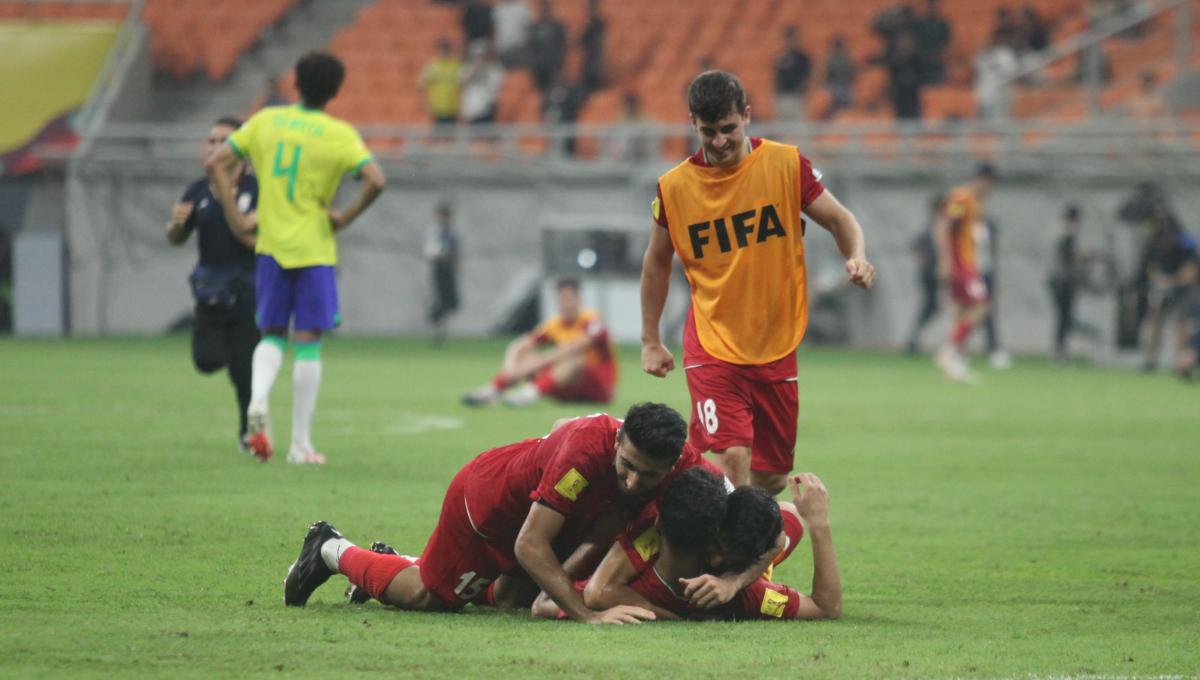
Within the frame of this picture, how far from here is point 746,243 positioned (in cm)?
759

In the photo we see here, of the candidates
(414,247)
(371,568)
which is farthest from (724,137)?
(414,247)

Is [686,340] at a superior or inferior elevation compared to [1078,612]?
superior

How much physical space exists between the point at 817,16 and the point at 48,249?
13.1 meters

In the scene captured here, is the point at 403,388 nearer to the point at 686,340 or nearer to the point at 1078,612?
the point at 686,340

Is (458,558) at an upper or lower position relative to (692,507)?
lower

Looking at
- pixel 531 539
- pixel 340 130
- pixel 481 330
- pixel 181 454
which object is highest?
pixel 340 130

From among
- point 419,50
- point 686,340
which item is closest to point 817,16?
point 419,50

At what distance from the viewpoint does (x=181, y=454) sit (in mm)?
11508

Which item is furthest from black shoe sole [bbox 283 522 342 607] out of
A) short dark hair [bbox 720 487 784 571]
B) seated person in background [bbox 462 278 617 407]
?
seated person in background [bbox 462 278 617 407]

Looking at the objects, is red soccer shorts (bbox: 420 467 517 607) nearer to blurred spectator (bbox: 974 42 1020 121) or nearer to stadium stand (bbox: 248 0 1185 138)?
stadium stand (bbox: 248 0 1185 138)

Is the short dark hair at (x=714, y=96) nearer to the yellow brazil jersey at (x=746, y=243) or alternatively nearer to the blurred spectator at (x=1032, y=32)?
the yellow brazil jersey at (x=746, y=243)

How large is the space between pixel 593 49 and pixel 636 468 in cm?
2466

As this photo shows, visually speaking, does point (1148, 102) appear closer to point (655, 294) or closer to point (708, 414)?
point (655, 294)

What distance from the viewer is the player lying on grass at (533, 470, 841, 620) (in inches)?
243
